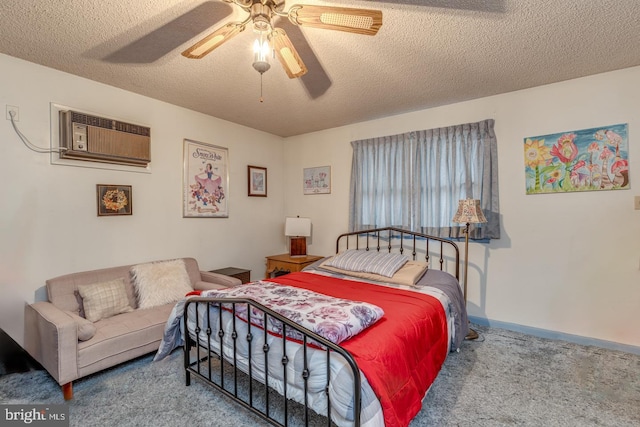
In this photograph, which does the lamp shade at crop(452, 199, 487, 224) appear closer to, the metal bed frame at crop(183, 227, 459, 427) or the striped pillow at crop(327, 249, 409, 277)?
the metal bed frame at crop(183, 227, 459, 427)

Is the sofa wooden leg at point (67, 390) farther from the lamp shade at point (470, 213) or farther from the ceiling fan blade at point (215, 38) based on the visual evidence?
the lamp shade at point (470, 213)

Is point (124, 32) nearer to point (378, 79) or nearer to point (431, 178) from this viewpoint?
point (378, 79)

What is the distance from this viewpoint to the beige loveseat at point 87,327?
201 centimetres

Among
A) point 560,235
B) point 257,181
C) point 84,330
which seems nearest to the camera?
point 84,330

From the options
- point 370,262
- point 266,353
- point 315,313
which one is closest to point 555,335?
point 370,262

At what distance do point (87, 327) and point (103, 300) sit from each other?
0.44 metres

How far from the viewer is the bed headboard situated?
11.3 ft

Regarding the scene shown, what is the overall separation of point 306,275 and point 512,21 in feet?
8.38

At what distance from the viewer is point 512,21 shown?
198cm

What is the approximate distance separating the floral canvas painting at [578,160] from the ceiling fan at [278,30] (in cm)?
236

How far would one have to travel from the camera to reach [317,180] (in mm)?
4535

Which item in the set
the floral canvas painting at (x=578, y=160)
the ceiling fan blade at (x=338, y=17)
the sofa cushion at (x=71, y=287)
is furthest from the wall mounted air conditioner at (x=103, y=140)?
the floral canvas painting at (x=578, y=160)

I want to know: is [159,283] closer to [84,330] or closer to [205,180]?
[84,330]

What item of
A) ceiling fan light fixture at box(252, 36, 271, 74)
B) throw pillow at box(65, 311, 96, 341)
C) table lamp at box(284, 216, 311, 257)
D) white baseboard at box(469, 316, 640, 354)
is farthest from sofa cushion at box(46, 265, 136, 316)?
white baseboard at box(469, 316, 640, 354)
